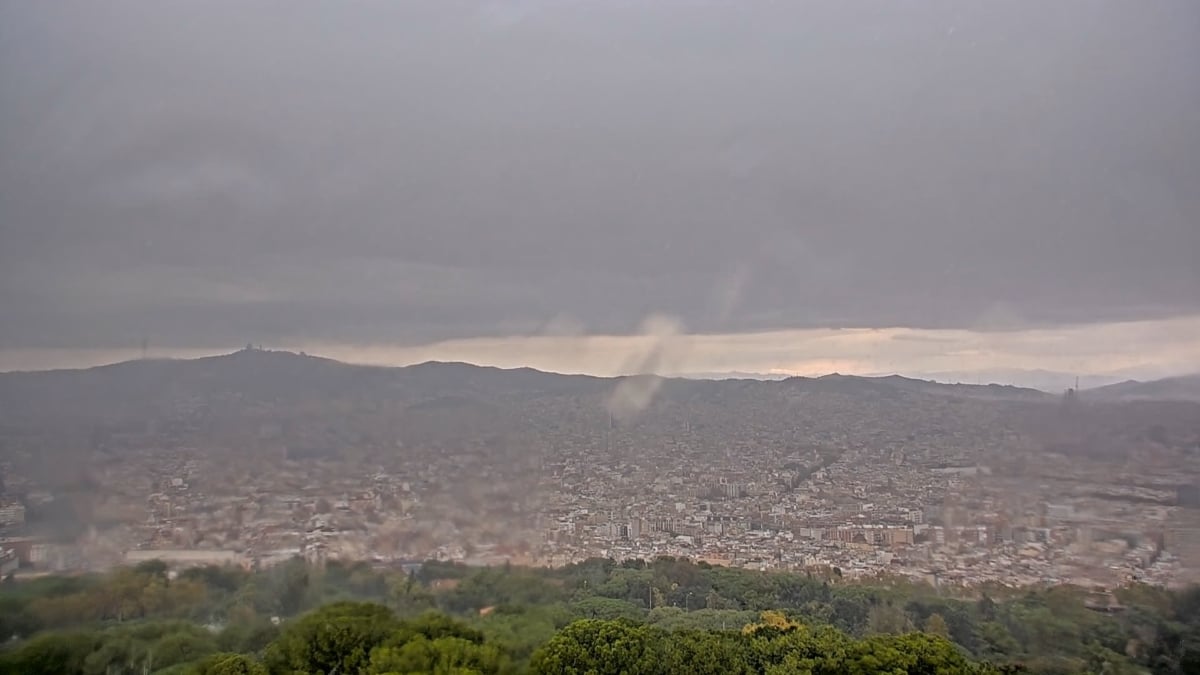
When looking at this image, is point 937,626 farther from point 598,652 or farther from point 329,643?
point 329,643

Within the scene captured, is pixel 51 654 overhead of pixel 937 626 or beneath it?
overhead

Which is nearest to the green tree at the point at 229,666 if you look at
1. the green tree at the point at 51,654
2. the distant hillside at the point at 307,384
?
the green tree at the point at 51,654

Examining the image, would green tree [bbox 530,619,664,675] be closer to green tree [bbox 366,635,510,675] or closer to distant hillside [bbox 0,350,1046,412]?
green tree [bbox 366,635,510,675]

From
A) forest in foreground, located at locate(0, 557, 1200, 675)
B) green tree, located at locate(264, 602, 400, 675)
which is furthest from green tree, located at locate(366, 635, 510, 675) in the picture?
green tree, located at locate(264, 602, 400, 675)

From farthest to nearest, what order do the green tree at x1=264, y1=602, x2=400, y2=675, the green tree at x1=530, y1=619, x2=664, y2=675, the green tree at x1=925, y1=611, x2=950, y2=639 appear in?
the green tree at x1=925, y1=611, x2=950, y2=639 → the green tree at x1=264, y1=602, x2=400, y2=675 → the green tree at x1=530, y1=619, x2=664, y2=675

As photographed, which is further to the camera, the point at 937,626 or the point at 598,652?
the point at 937,626

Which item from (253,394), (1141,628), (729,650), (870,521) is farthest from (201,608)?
(1141,628)

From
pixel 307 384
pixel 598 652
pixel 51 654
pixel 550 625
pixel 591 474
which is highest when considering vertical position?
pixel 307 384

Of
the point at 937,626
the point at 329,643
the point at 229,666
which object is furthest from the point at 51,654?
the point at 937,626
